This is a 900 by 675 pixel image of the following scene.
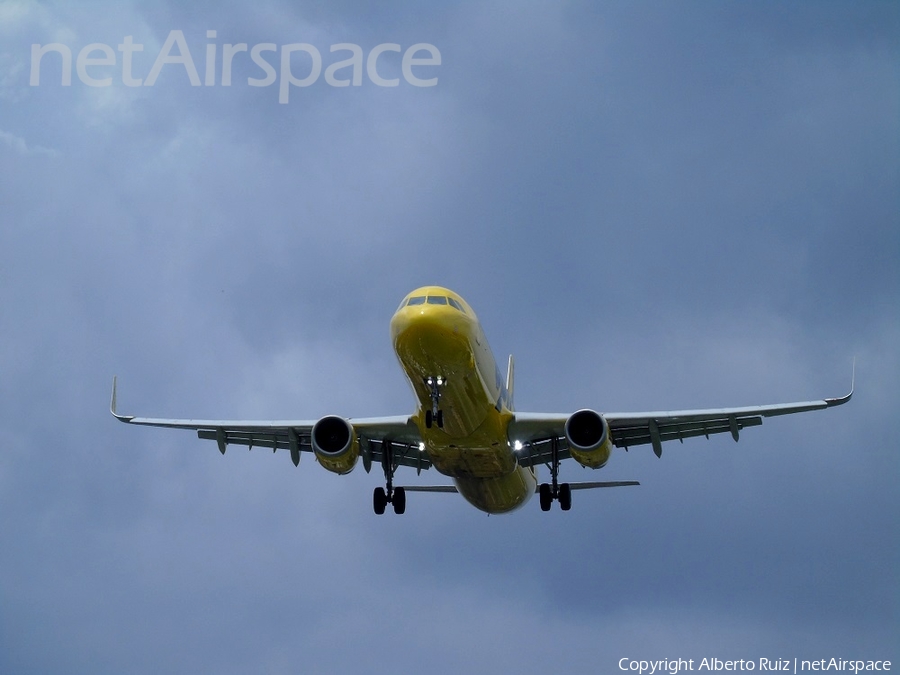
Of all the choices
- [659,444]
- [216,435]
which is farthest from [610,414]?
[216,435]

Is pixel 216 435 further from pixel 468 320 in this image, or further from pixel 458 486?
pixel 468 320

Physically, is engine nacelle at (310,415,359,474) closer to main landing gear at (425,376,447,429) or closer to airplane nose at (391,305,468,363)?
main landing gear at (425,376,447,429)

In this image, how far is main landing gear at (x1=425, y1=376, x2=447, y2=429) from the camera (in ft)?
113

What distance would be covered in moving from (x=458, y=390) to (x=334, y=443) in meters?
5.56

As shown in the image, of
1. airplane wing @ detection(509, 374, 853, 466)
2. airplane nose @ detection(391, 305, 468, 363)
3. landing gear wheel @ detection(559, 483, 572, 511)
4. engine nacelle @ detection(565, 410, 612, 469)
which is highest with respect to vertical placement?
airplane nose @ detection(391, 305, 468, 363)

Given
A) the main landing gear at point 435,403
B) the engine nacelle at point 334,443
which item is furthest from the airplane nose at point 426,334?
the engine nacelle at point 334,443

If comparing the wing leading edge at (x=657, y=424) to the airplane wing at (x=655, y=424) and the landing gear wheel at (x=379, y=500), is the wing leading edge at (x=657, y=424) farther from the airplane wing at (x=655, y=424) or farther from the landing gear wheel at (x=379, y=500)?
the landing gear wheel at (x=379, y=500)

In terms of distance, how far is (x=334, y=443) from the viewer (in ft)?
128

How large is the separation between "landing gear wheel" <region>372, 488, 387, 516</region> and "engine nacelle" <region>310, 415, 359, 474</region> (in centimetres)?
379

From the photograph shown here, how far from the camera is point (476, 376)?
1394 inches

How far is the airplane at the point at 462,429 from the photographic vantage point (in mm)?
34219

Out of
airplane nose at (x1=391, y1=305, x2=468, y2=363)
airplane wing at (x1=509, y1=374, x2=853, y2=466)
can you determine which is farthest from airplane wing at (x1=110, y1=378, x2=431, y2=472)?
airplane nose at (x1=391, y1=305, x2=468, y2=363)

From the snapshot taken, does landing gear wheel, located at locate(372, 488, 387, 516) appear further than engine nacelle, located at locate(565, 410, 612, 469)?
Yes

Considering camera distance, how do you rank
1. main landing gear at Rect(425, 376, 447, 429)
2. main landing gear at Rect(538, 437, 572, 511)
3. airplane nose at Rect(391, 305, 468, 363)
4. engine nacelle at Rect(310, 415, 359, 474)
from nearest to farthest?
1. airplane nose at Rect(391, 305, 468, 363)
2. main landing gear at Rect(425, 376, 447, 429)
3. engine nacelle at Rect(310, 415, 359, 474)
4. main landing gear at Rect(538, 437, 572, 511)
